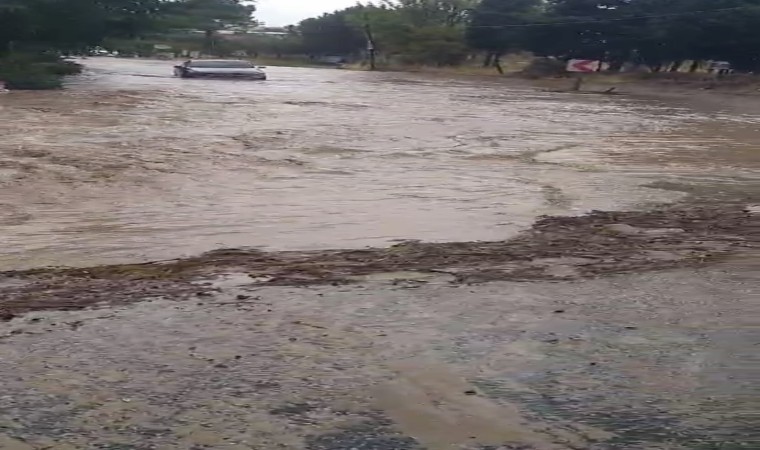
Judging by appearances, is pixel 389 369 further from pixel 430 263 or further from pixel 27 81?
pixel 27 81

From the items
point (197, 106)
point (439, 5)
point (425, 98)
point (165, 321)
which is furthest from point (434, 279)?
point (439, 5)

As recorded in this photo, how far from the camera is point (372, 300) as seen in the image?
22.8 feet

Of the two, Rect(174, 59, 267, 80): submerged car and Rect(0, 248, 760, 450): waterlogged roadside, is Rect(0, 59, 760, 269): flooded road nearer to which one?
Rect(0, 248, 760, 450): waterlogged roadside

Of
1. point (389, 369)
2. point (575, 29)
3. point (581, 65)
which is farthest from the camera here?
point (581, 65)

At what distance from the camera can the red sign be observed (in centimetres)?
5747

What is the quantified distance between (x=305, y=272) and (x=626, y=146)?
534 inches

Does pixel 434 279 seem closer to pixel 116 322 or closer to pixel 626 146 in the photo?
pixel 116 322

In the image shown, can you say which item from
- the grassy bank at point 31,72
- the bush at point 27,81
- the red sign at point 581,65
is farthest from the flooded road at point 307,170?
the red sign at point 581,65

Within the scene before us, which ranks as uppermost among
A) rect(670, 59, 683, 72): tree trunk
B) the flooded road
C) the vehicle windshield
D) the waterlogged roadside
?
rect(670, 59, 683, 72): tree trunk

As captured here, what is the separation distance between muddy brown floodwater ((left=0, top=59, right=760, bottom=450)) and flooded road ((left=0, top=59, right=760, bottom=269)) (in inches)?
3.1

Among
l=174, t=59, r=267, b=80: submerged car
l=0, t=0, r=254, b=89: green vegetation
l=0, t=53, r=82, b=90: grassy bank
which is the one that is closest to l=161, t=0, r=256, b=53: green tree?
l=0, t=0, r=254, b=89: green vegetation

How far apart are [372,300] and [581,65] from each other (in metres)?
52.9

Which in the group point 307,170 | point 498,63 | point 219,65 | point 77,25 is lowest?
point 307,170

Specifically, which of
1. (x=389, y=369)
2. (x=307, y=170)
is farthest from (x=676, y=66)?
(x=389, y=369)
